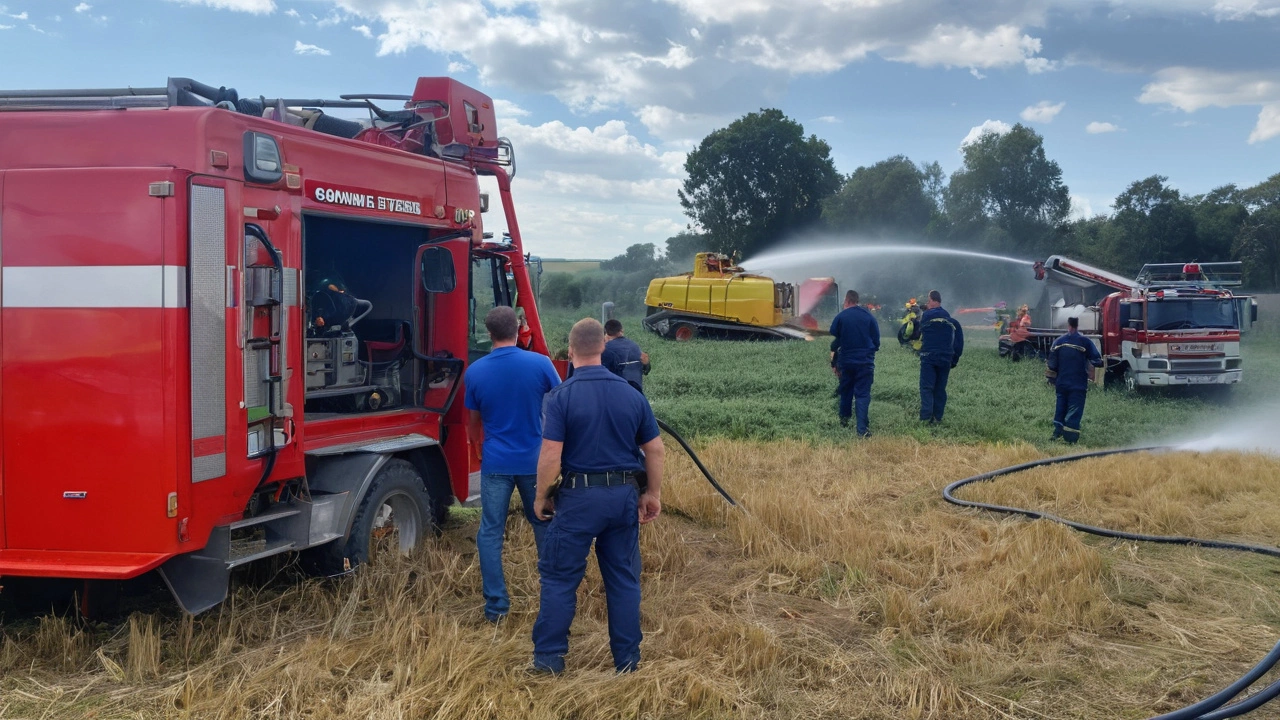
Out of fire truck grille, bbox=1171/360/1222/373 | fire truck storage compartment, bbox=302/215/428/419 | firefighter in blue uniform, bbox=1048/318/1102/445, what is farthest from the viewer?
fire truck grille, bbox=1171/360/1222/373

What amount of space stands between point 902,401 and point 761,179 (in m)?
41.2

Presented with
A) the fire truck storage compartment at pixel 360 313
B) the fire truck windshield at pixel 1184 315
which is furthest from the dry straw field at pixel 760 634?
the fire truck windshield at pixel 1184 315

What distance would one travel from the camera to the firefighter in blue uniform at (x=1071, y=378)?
11766mm

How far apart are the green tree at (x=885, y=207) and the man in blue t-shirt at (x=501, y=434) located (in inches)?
1895

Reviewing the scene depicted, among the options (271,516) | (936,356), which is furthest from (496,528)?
(936,356)

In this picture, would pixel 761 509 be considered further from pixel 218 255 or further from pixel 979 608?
pixel 218 255

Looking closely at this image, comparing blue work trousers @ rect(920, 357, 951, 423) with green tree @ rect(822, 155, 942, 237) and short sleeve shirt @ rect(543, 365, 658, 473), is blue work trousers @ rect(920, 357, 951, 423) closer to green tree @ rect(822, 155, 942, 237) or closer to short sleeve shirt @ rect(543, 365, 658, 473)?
short sleeve shirt @ rect(543, 365, 658, 473)

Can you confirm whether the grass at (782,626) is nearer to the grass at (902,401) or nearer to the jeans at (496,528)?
the jeans at (496,528)

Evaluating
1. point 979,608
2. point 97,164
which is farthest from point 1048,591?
point 97,164

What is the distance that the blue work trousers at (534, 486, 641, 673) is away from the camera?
4406 millimetres

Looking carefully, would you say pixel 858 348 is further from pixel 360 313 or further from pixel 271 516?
pixel 271 516

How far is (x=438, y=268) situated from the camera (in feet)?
21.3

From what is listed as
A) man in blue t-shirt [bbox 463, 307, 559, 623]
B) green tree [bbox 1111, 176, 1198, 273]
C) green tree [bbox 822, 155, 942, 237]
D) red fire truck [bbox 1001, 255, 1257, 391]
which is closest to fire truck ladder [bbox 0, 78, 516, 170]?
man in blue t-shirt [bbox 463, 307, 559, 623]

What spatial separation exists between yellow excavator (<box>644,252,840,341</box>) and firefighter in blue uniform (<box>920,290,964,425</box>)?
12610 mm
